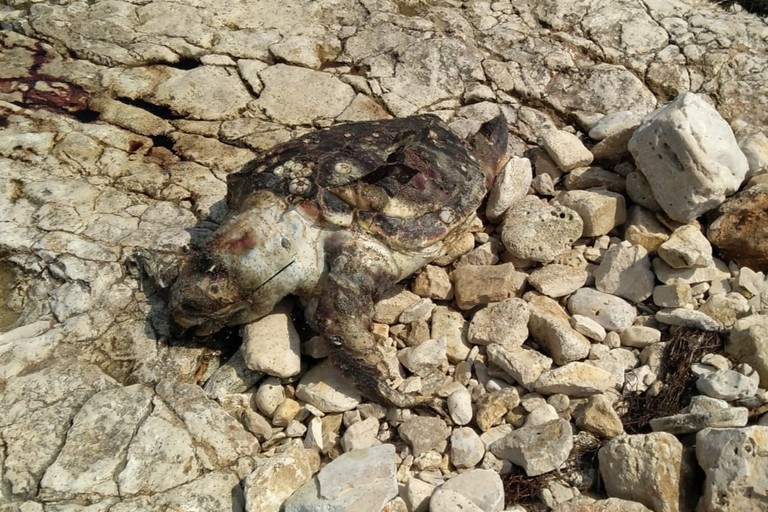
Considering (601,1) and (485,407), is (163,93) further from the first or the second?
(601,1)

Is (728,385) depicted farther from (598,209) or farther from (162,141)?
(162,141)

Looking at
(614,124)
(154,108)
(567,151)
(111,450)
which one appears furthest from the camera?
(154,108)

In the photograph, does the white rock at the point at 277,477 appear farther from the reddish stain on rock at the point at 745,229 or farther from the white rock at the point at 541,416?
the reddish stain on rock at the point at 745,229

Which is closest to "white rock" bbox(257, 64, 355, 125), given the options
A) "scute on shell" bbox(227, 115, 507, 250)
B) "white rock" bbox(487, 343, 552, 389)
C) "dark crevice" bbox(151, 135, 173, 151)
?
"dark crevice" bbox(151, 135, 173, 151)

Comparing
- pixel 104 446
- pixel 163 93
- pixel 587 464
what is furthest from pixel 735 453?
pixel 163 93

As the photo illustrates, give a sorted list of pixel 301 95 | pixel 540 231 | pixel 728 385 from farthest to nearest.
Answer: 1. pixel 301 95
2. pixel 540 231
3. pixel 728 385

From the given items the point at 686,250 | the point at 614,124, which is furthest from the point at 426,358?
the point at 614,124
